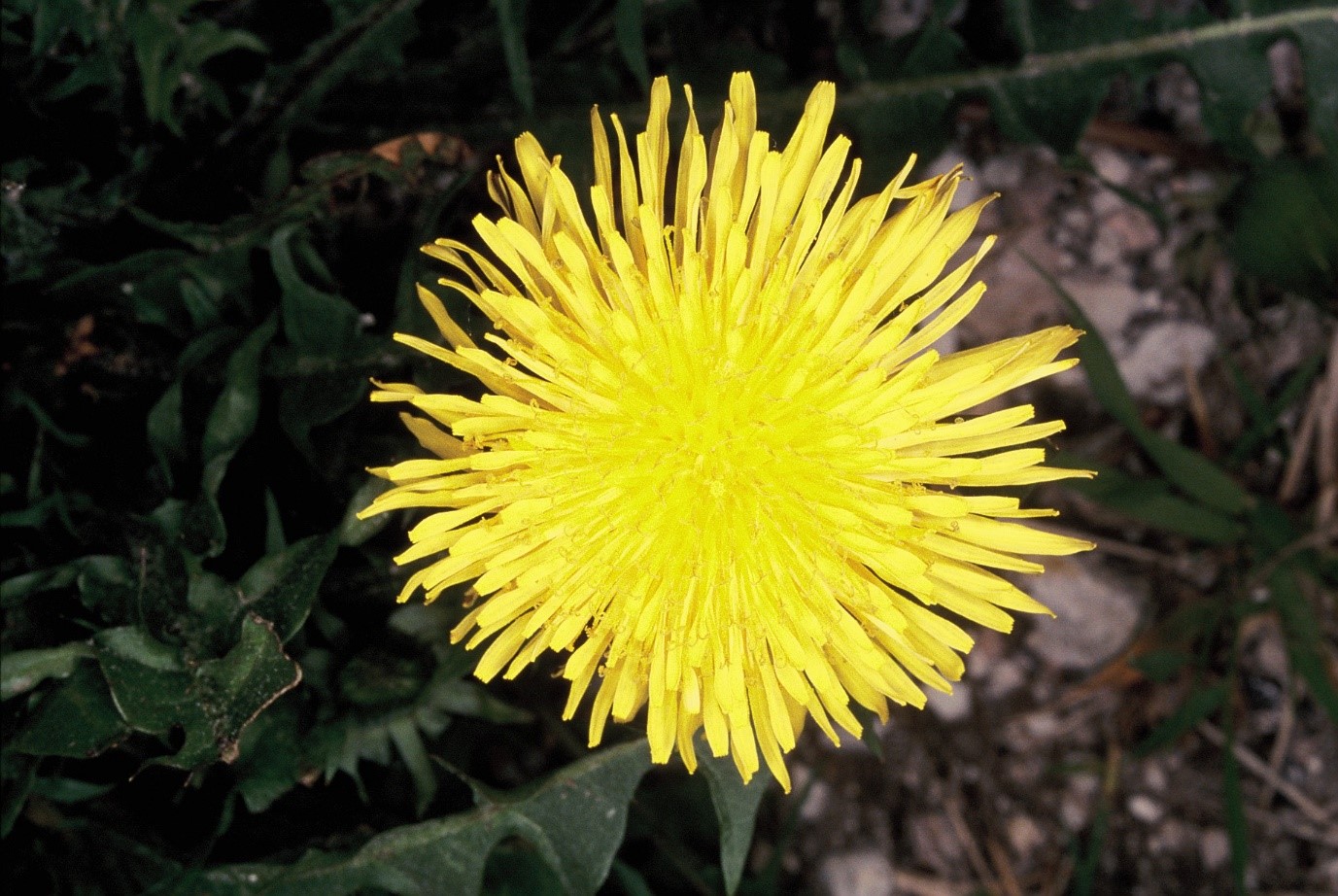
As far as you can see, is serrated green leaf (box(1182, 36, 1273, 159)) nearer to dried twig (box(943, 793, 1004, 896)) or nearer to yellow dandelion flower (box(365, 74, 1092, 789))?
yellow dandelion flower (box(365, 74, 1092, 789))

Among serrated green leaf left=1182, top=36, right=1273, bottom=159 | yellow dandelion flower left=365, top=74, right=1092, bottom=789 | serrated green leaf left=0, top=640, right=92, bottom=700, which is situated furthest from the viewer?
serrated green leaf left=1182, top=36, right=1273, bottom=159

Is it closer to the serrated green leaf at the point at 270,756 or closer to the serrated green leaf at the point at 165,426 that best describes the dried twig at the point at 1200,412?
the serrated green leaf at the point at 270,756

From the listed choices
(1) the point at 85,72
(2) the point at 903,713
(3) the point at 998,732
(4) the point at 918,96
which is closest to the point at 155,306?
(1) the point at 85,72

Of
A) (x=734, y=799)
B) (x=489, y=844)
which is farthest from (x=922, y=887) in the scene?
(x=489, y=844)

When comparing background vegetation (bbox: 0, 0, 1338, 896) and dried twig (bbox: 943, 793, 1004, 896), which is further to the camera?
dried twig (bbox: 943, 793, 1004, 896)

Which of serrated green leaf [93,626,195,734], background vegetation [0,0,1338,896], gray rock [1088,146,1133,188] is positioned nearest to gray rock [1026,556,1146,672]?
background vegetation [0,0,1338,896]

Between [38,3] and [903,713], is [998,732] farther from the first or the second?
[38,3]

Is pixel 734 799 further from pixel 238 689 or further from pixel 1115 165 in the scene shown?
pixel 1115 165
